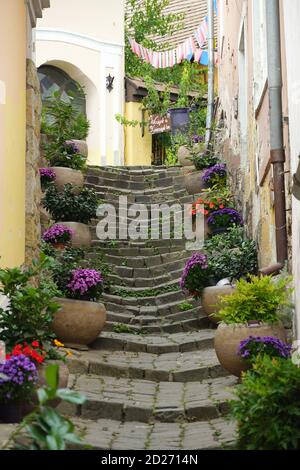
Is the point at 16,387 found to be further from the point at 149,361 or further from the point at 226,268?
the point at 226,268

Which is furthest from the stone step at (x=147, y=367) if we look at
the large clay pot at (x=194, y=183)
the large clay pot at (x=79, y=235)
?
the large clay pot at (x=194, y=183)

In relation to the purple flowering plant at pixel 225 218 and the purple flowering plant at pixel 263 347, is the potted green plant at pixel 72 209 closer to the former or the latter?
the purple flowering plant at pixel 225 218

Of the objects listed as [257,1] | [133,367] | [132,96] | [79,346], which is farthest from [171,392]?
[132,96]

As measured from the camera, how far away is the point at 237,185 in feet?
39.5

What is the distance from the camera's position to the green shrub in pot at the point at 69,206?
11625mm

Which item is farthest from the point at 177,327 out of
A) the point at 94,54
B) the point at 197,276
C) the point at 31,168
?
the point at 94,54

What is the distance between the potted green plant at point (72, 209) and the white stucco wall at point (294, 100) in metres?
4.66

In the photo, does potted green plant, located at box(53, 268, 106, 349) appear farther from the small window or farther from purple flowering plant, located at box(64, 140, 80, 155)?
the small window

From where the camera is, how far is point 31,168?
29.4ft

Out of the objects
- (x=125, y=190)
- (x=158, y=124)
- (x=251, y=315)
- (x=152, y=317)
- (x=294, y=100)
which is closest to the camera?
(x=294, y=100)

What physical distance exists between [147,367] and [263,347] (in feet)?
6.21

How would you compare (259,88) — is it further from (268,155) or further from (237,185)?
(237,185)

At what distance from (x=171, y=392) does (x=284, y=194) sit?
1.94 m

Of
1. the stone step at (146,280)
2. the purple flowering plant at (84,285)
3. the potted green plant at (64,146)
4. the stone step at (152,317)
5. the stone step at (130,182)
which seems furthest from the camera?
the stone step at (130,182)
